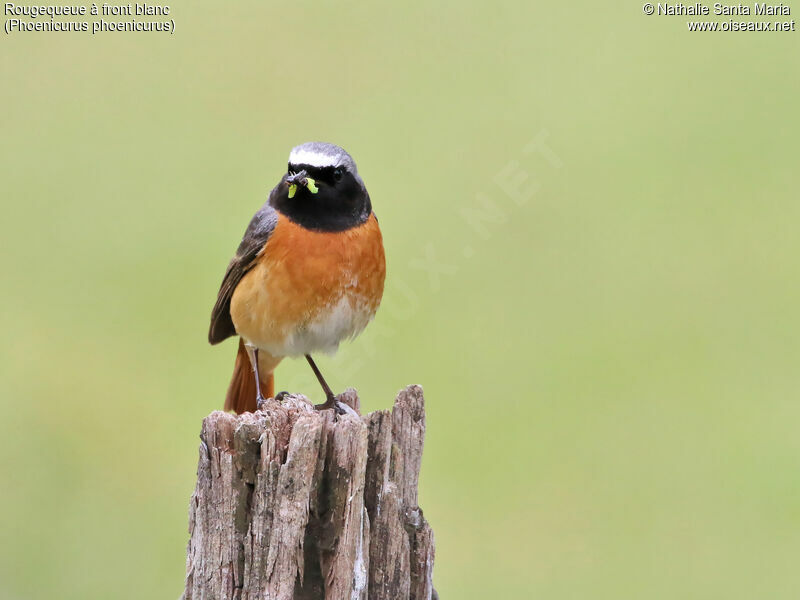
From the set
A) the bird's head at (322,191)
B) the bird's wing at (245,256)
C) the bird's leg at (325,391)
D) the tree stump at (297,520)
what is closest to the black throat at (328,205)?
the bird's head at (322,191)

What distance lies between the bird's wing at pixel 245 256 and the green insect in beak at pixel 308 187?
0.90 feet

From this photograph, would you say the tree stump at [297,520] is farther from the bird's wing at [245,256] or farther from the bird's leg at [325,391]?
the bird's wing at [245,256]

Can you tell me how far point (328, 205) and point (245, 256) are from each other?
0.56 metres

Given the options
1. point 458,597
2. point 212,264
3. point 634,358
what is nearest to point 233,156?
point 212,264

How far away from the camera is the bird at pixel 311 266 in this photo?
605 cm

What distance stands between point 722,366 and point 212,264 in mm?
4370

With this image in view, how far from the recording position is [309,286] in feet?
20.0

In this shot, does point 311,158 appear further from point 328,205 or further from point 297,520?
point 297,520

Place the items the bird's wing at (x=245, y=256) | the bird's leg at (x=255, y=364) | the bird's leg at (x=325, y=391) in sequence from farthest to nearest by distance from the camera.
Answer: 1. the bird's leg at (x=255, y=364)
2. the bird's wing at (x=245, y=256)
3. the bird's leg at (x=325, y=391)

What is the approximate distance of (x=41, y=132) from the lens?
12195mm

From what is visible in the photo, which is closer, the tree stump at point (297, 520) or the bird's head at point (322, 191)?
the tree stump at point (297, 520)

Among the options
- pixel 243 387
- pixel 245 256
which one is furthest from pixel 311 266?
pixel 243 387

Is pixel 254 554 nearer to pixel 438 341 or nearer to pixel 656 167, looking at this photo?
pixel 438 341

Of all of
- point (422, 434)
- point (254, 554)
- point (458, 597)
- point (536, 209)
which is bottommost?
point (254, 554)
